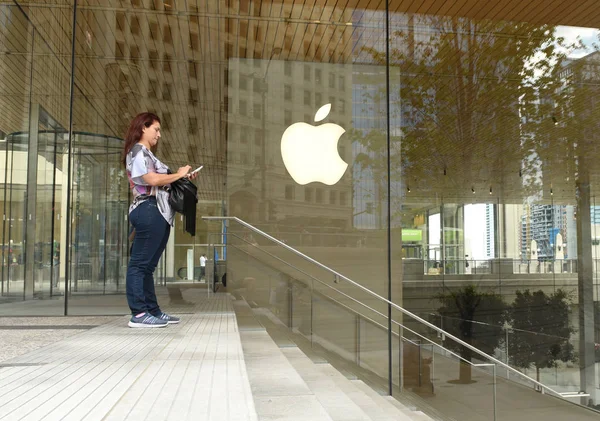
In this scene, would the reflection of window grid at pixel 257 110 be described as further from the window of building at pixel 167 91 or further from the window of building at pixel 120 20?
the window of building at pixel 120 20

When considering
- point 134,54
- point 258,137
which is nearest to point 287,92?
point 258,137

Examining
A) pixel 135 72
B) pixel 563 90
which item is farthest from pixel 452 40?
pixel 135 72

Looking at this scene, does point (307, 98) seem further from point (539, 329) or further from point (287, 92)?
point (539, 329)

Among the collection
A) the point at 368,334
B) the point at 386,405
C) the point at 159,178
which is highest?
the point at 159,178

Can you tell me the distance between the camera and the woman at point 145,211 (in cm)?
348

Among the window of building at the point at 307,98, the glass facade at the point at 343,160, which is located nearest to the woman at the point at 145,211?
the glass facade at the point at 343,160

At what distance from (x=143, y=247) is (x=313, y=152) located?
3.12 metres

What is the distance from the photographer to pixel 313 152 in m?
6.27

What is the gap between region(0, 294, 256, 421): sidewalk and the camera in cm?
156

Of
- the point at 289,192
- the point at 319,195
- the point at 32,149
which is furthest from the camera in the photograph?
the point at 32,149

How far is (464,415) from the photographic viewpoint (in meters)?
5.32

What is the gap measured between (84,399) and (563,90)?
716cm

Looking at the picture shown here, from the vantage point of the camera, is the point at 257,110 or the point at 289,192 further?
the point at 257,110

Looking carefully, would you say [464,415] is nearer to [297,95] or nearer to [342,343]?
[342,343]
